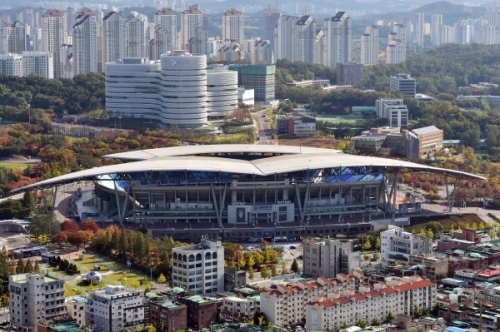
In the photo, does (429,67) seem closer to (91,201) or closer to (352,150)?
(352,150)

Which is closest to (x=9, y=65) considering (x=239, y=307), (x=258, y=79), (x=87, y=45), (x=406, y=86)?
(x=87, y=45)

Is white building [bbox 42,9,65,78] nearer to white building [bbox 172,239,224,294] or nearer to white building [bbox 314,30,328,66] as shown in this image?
white building [bbox 314,30,328,66]

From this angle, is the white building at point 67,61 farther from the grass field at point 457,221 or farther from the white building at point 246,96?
the grass field at point 457,221

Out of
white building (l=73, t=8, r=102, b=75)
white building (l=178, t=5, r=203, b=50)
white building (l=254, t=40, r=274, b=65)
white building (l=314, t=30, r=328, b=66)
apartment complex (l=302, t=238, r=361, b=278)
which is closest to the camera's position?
apartment complex (l=302, t=238, r=361, b=278)

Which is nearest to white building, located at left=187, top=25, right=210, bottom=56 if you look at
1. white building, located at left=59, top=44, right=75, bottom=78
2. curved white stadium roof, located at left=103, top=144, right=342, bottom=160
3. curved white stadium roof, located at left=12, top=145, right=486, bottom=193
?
white building, located at left=59, top=44, right=75, bottom=78

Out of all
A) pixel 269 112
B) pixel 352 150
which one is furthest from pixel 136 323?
pixel 269 112

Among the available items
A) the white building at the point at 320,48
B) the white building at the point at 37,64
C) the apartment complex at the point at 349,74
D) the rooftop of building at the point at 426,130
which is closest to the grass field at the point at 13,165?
the rooftop of building at the point at 426,130
